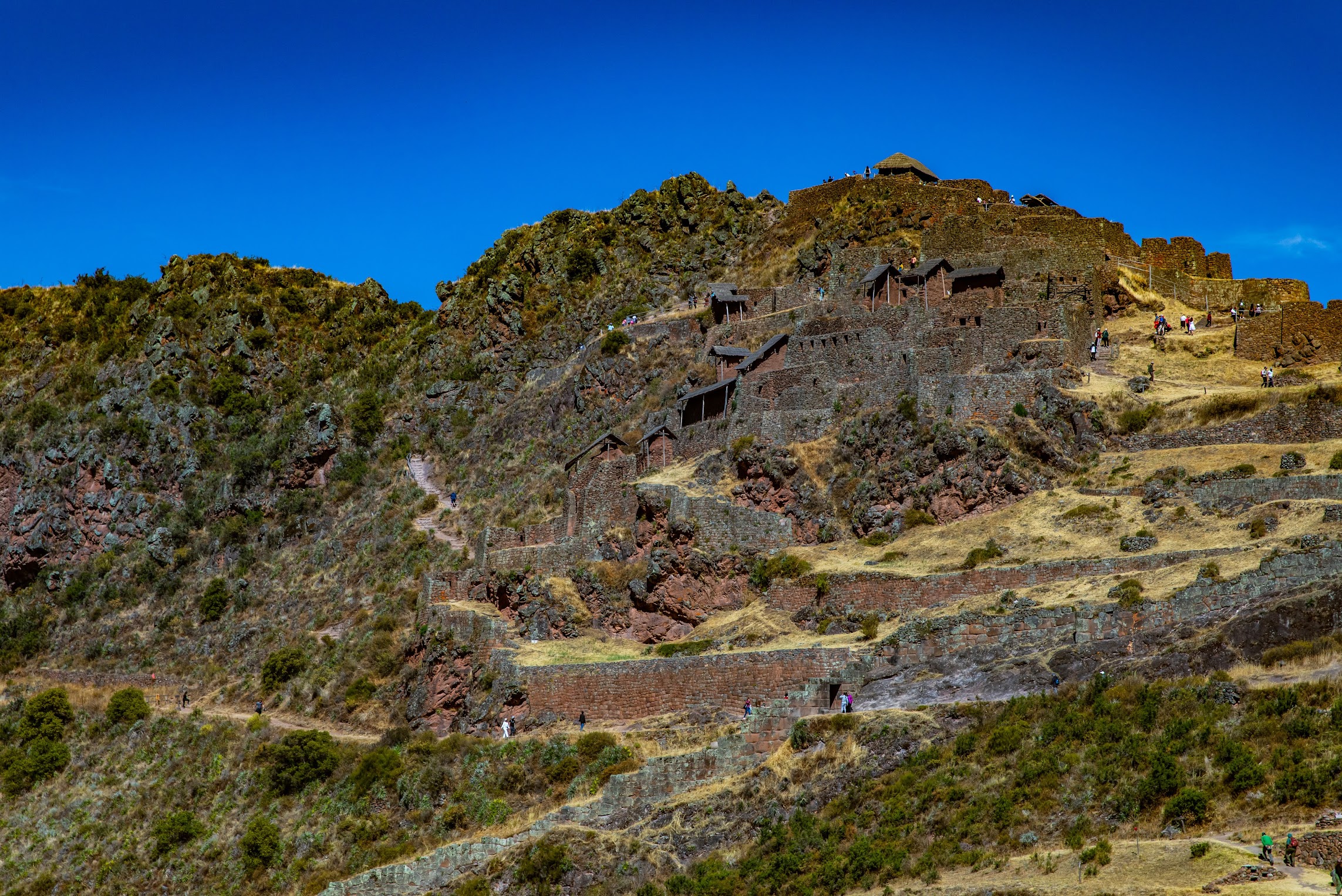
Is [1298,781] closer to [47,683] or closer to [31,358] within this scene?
[47,683]

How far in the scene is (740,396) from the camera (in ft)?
181

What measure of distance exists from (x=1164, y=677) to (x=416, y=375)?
5333 cm

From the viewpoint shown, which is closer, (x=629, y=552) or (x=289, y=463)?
(x=629, y=552)

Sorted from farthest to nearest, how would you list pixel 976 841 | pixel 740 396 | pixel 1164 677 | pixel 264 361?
1. pixel 264 361
2. pixel 740 396
3. pixel 1164 677
4. pixel 976 841

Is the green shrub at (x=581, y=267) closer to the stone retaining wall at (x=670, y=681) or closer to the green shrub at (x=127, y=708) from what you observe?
the green shrub at (x=127, y=708)

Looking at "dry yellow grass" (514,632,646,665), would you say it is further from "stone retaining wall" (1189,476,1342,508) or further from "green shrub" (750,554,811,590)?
"stone retaining wall" (1189,476,1342,508)

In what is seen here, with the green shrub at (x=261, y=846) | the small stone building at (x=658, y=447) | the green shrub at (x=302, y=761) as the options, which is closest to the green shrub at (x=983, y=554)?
the small stone building at (x=658, y=447)

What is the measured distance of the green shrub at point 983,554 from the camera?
42.9 m

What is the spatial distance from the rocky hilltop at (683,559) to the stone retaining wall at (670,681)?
5.3 inches

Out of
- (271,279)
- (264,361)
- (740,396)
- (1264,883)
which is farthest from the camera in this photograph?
(271,279)

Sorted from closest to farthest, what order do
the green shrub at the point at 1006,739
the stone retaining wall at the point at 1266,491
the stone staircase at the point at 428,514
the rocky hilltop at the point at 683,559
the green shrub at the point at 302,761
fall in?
the green shrub at the point at 1006,739 → the rocky hilltop at the point at 683,559 → the stone retaining wall at the point at 1266,491 → the green shrub at the point at 302,761 → the stone staircase at the point at 428,514

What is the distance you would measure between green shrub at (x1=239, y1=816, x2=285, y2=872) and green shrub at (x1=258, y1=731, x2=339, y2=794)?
1.76m

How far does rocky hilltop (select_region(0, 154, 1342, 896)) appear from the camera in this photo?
105 feet

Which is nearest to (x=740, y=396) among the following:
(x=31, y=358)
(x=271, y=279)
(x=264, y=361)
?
(x=264, y=361)
